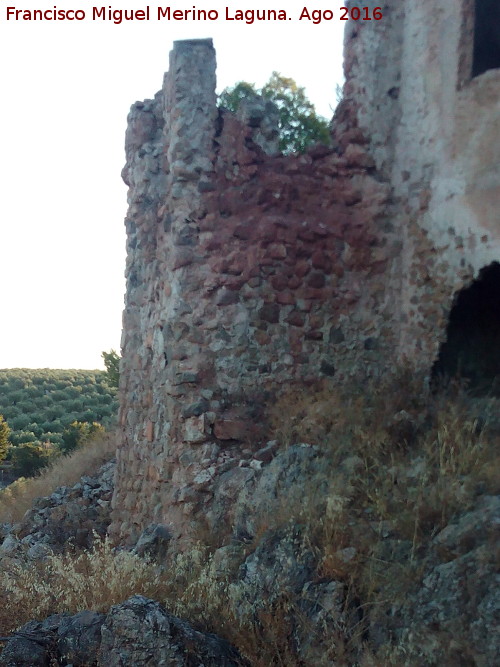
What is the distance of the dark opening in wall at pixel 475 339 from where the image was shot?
23.2 ft

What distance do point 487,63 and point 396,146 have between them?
3.49 feet

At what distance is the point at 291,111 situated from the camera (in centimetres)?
1009

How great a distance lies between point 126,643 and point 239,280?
3429 mm

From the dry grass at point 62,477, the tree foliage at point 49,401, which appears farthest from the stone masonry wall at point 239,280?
the tree foliage at point 49,401

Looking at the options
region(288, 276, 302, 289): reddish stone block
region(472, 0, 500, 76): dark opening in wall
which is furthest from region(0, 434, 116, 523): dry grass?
region(472, 0, 500, 76): dark opening in wall

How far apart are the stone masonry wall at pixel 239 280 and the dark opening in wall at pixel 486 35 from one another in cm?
123

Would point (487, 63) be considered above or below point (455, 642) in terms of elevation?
above

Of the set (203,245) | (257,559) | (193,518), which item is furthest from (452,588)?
(203,245)

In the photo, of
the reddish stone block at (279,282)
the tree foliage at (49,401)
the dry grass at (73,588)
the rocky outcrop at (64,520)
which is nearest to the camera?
the dry grass at (73,588)

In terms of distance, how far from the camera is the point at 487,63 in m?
7.39

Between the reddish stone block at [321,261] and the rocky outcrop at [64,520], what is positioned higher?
the reddish stone block at [321,261]

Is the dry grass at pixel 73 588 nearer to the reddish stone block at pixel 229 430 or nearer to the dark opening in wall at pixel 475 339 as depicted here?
the reddish stone block at pixel 229 430

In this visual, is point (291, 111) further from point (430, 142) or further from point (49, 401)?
point (49, 401)

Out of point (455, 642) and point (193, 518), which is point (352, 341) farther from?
point (455, 642)
